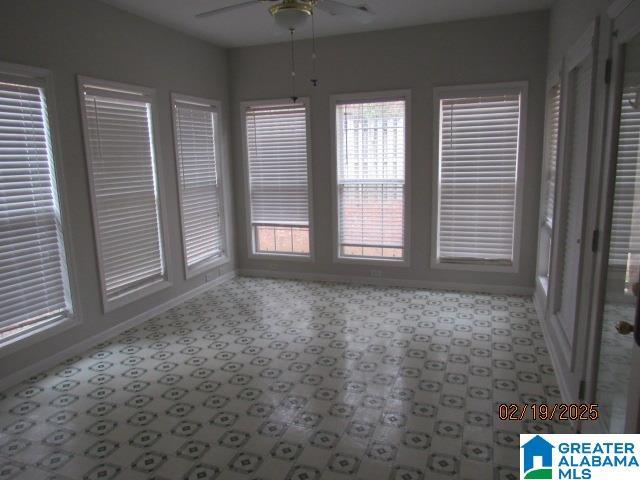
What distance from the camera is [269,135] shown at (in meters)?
5.55

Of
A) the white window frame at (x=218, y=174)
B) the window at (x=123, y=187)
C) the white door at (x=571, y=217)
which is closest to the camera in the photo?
the white door at (x=571, y=217)

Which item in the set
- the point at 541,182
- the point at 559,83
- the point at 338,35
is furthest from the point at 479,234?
the point at 338,35

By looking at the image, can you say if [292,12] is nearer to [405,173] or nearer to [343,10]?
[343,10]

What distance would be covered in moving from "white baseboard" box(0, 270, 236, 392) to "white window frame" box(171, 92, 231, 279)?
23 centimetres

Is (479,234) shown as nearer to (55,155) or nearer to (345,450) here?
(345,450)

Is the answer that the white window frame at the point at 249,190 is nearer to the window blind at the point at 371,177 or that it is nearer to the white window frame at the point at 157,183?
the window blind at the point at 371,177

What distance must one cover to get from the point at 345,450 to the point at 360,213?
3.33 meters

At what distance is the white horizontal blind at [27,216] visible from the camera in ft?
10.2

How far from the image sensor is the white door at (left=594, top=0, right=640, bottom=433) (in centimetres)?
181

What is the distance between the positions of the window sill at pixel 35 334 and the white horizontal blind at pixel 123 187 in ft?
1.47

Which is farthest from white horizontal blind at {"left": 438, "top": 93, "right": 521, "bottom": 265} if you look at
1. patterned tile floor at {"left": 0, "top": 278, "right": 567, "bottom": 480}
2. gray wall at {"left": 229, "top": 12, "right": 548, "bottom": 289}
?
patterned tile floor at {"left": 0, "top": 278, "right": 567, "bottom": 480}

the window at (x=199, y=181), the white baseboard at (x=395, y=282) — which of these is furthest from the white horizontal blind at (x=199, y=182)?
the white baseboard at (x=395, y=282)

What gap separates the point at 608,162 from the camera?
2068 millimetres

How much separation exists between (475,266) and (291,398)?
9.46 ft
